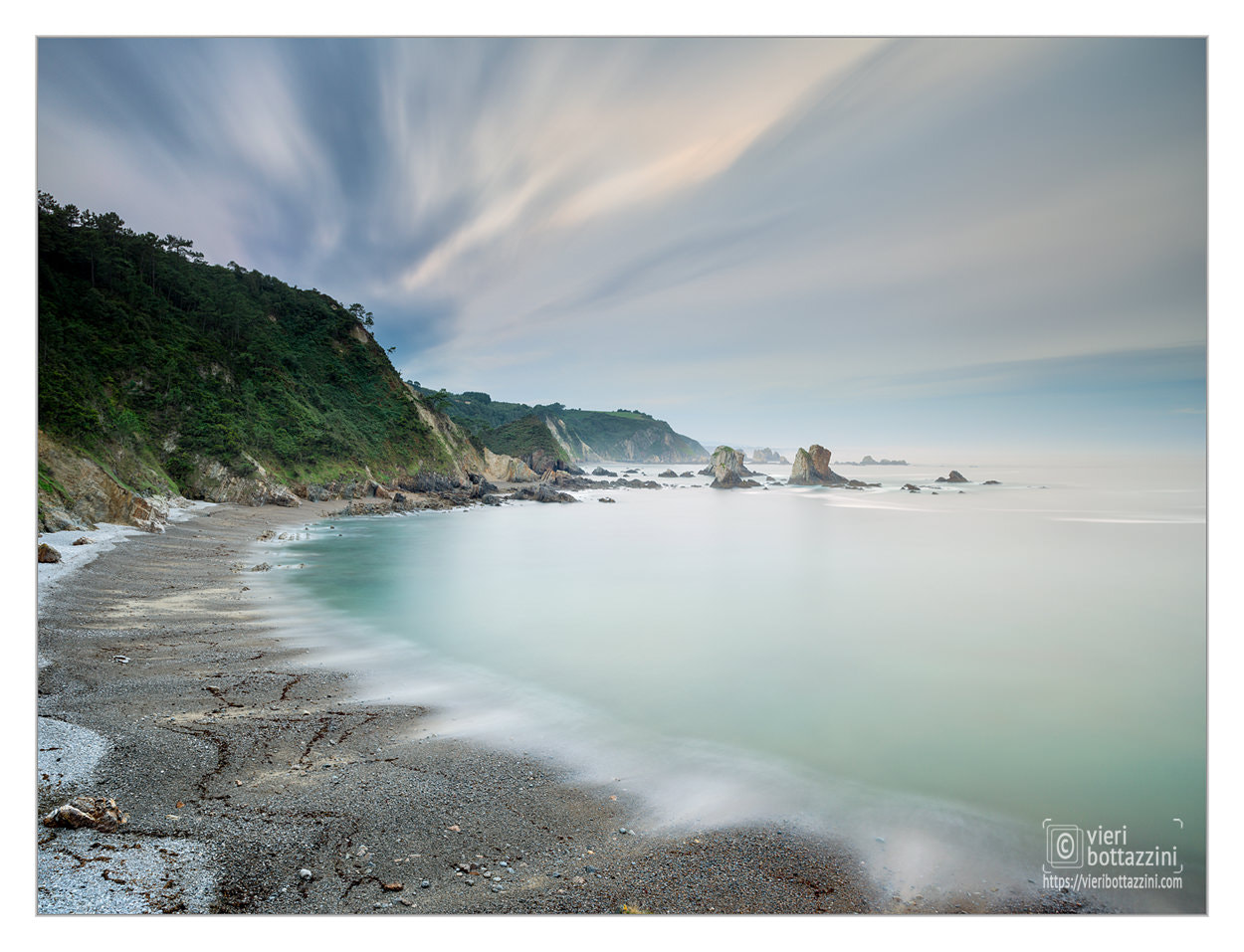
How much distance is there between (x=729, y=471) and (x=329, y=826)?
48.4m

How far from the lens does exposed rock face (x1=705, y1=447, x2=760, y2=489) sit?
47281mm

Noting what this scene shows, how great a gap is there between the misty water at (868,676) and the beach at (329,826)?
1.26 feet

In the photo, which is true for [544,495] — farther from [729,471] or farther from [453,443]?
[729,471]

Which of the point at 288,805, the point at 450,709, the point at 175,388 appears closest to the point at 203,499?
the point at 175,388

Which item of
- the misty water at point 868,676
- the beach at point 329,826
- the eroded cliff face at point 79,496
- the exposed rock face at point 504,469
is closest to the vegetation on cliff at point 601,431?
the exposed rock face at point 504,469

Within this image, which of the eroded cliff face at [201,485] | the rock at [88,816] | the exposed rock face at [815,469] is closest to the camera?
the rock at [88,816]

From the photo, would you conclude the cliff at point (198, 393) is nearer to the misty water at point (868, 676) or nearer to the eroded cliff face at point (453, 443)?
the eroded cliff face at point (453, 443)

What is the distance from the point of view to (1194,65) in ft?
10.2

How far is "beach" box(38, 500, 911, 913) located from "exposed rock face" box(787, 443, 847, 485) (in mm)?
43532

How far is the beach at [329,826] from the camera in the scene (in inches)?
89.3

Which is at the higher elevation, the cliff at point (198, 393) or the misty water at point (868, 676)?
the cliff at point (198, 393)

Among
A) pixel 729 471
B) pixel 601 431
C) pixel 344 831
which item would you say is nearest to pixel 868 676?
pixel 344 831

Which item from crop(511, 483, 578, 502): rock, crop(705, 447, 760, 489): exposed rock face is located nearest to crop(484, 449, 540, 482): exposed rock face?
crop(511, 483, 578, 502): rock
